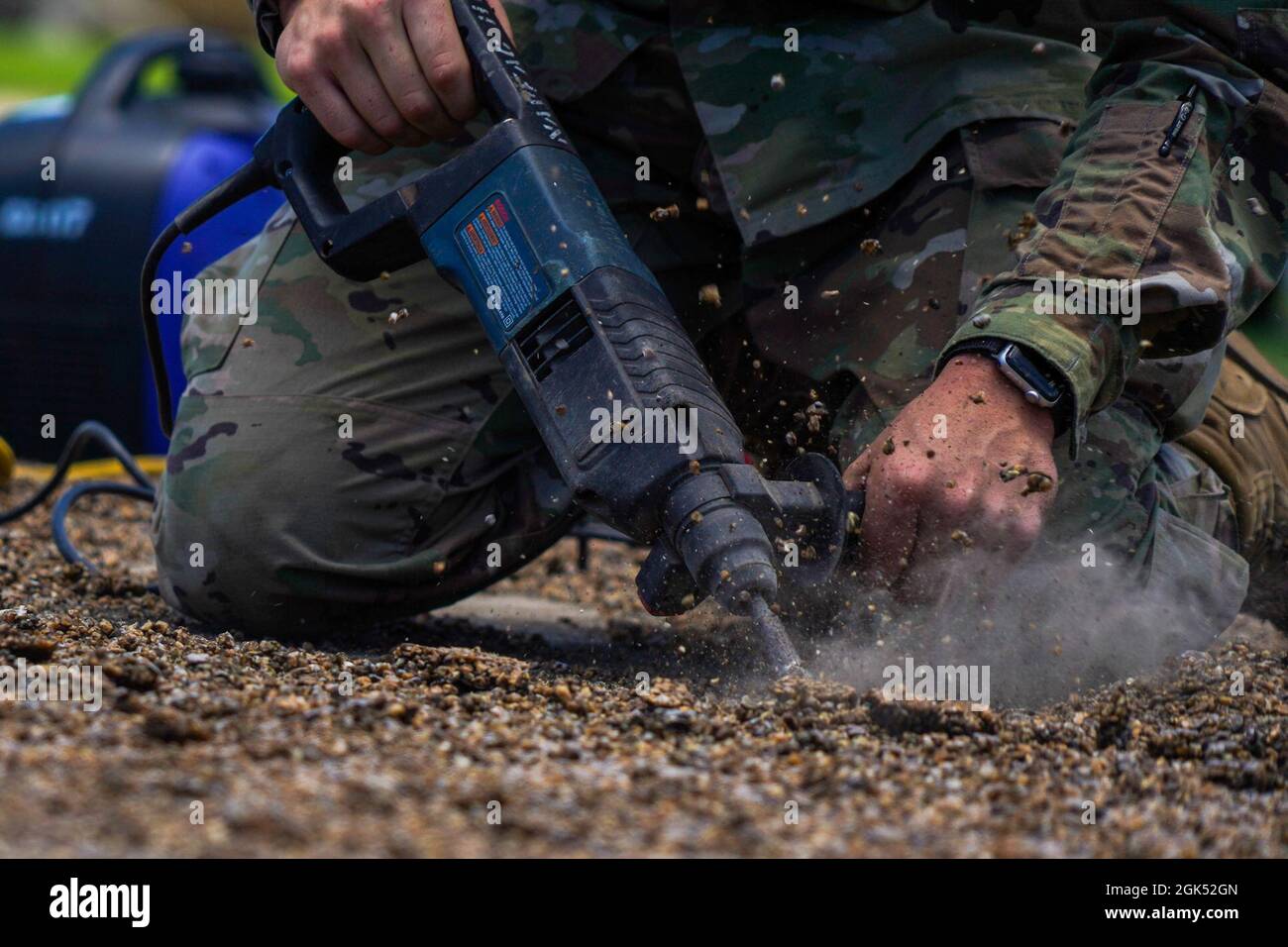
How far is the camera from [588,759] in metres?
1.32

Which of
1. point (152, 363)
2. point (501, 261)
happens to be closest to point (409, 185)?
point (501, 261)

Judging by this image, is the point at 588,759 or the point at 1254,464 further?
the point at 1254,464

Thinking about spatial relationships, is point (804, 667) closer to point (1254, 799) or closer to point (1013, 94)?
point (1254, 799)

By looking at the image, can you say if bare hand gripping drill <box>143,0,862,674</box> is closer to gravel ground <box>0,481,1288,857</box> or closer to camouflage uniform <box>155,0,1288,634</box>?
gravel ground <box>0,481,1288,857</box>

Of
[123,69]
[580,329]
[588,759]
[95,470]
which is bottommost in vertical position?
[588,759]

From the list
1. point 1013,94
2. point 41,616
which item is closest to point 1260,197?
point 1013,94

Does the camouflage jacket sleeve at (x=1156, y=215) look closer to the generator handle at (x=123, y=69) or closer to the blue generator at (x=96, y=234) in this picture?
the blue generator at (x=96, y=234)

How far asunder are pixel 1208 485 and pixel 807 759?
49.3 inches

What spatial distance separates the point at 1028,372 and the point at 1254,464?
988 mm

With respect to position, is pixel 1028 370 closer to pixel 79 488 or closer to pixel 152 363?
pixel 152 363

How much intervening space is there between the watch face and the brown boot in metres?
0.83

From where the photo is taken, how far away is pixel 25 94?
1080 cm

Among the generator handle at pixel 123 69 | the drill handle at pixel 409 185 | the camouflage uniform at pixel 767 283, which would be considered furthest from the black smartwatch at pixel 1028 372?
the generator handle at pixel 123 69

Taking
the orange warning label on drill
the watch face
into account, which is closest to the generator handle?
the orange warning label on drill
